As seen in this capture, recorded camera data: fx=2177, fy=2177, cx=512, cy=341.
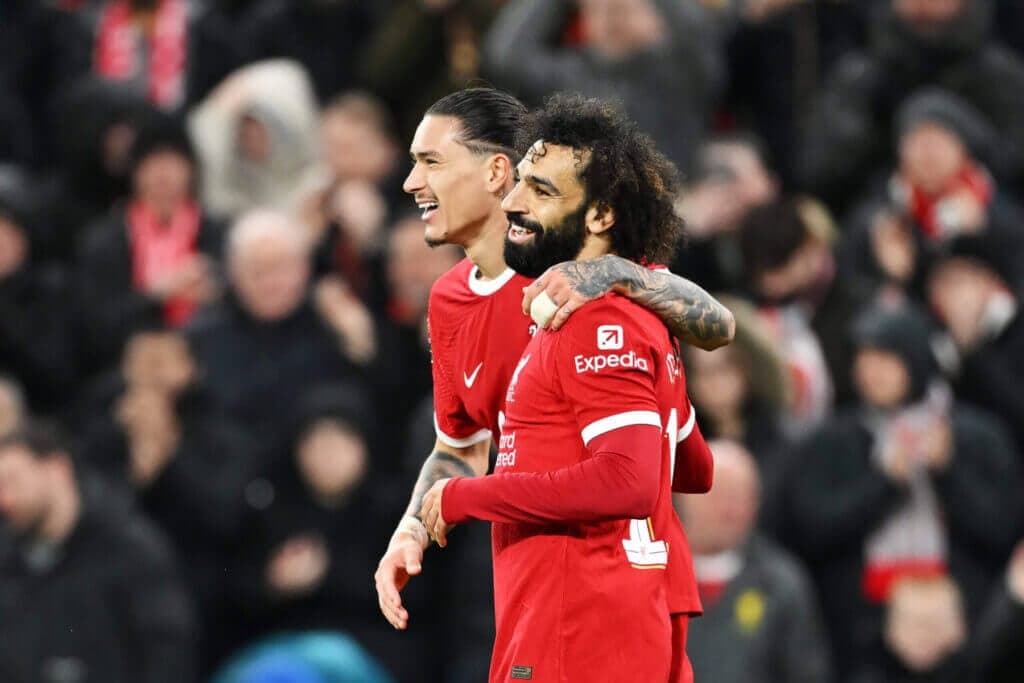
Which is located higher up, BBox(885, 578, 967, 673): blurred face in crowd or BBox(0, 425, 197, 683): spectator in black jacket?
BBox(0, 425, 197, 683): spectator in black jacket

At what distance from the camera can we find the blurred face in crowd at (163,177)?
1025 cm

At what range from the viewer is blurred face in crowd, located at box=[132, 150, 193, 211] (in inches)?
404

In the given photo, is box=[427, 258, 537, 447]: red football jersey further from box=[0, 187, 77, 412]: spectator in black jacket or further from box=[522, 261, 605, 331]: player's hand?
box=[0, 187, 77, 412]: spectator in black jacket

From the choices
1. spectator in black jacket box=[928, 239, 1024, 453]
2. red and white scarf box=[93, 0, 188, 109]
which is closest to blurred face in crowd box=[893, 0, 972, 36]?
spectator in black jacket box=[928, 239, 1024, 453]

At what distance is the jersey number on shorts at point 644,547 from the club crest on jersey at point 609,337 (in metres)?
0.28

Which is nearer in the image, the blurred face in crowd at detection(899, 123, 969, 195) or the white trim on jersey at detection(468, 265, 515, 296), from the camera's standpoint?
the white trim on jersey at detection(468, 265, 515, 296)

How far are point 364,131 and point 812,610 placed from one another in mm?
3431

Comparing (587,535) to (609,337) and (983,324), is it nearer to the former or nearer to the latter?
(609,337)

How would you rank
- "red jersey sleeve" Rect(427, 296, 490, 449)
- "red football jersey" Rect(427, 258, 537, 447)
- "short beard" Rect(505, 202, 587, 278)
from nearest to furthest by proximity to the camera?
"short beard" Rect(505, 202, 587, 278), "red football jersey" Rect(427, 258, 537, 447), "red jersey sleeve" Rect(427, 296, 490, 449)

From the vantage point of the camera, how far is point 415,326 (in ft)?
31.8

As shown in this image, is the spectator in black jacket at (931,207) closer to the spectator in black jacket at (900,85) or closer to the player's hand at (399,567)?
the spectator in black jacket at (900,85)

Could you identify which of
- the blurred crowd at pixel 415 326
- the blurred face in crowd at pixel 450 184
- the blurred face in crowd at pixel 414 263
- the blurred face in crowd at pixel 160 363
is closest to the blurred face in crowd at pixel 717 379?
the blurred crowd at pixel 415 326

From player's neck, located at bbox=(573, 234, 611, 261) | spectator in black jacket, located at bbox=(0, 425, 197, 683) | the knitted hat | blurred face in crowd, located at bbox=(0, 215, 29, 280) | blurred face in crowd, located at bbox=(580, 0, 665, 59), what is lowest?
spectator in black jacket, located at bbox=(0, 425, 197, 683)

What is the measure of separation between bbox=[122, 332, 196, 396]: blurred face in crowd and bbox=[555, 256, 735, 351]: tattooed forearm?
16.2 ft
